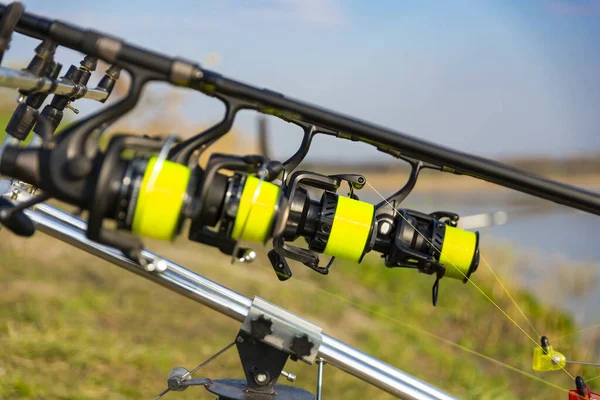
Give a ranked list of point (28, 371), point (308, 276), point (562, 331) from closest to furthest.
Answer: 1. point (28, 371)
2. point (562, 331)
3. point (308, 276)

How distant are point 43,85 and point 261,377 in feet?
2.87

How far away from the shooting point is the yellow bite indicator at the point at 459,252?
1.88m

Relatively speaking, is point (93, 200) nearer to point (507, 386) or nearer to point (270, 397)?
point (270, 397)

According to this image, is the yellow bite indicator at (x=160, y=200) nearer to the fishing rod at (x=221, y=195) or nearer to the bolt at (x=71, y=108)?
the fishing rod at (x=221, y=195)

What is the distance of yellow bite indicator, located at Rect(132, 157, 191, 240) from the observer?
4.74 ft

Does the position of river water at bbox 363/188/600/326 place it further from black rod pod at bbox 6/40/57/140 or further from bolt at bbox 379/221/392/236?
black rod pod at bbox 6/40/57/140

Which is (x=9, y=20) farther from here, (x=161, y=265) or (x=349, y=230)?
(x=349, y=230)

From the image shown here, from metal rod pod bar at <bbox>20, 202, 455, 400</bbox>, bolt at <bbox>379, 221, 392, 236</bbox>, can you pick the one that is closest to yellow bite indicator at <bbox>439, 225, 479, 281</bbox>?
bolt at <bbox>379, 221, 392, 236</bbox>

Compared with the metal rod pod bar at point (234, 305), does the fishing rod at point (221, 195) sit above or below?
above

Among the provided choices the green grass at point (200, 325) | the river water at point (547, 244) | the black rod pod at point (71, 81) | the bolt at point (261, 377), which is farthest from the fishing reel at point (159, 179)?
the river water at point (547, 244)

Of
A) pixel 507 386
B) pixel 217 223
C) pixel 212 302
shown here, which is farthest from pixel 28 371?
pixel 507 386

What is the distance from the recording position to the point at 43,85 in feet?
5.64

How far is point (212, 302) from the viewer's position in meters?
1.88

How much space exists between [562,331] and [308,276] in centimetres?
206
